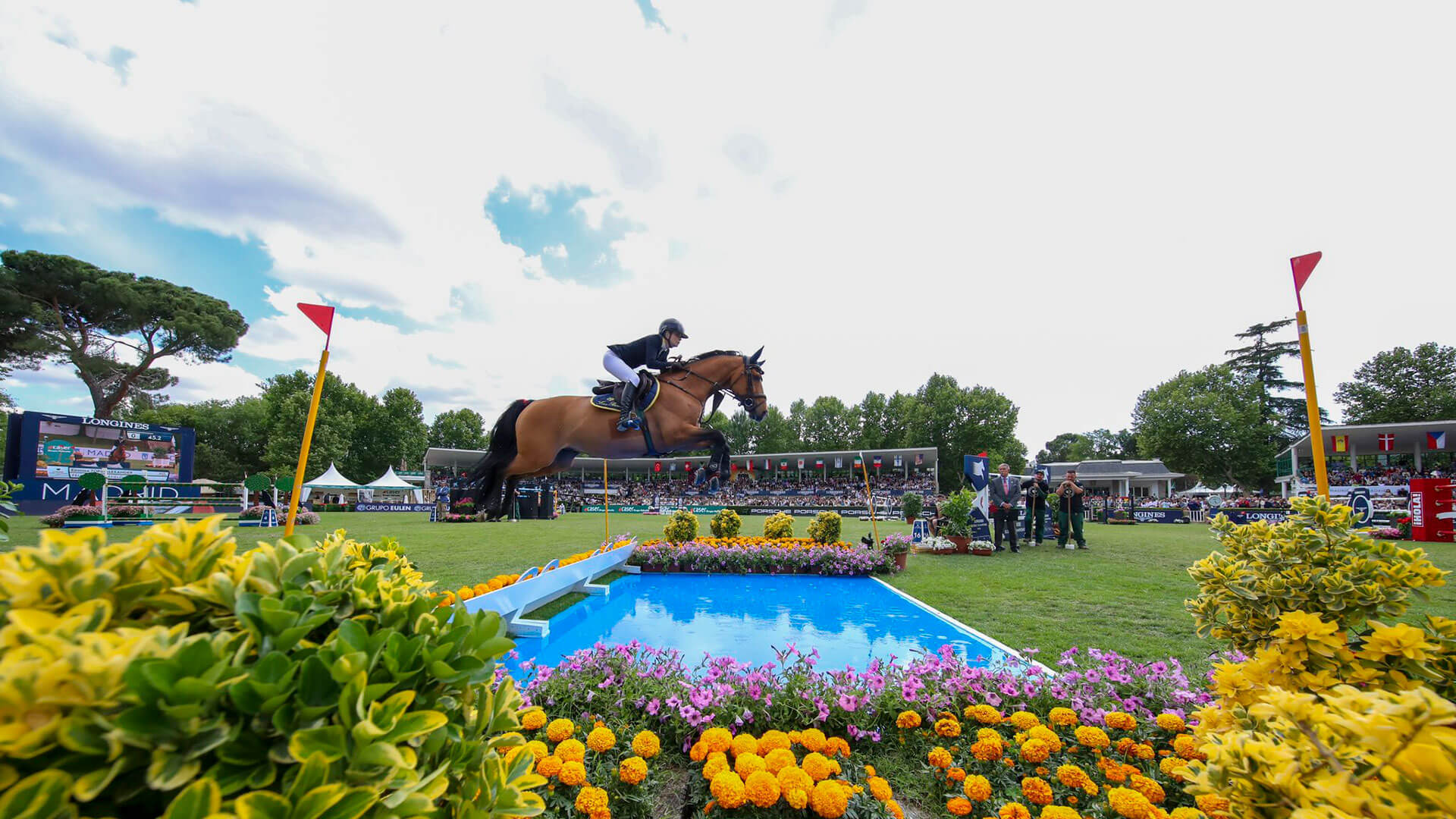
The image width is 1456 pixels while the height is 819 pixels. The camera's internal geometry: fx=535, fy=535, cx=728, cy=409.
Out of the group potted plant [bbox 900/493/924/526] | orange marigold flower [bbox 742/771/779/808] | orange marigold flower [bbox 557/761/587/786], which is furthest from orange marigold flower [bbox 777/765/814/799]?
potted plant [bbox 900/493/924/526]

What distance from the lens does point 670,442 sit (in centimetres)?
580

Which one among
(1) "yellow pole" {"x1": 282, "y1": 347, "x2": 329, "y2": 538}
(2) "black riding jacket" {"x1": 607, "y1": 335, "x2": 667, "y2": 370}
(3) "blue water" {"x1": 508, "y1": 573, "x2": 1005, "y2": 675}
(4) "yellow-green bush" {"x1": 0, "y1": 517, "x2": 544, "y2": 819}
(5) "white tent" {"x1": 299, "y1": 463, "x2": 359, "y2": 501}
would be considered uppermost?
(2) "black riding jacket" {"x1": 607, "y1": 335, "x2": 667, "y2": 370}

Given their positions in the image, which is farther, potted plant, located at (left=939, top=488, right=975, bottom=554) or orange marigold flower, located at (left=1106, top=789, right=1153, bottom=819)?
potted plant, located at (left=939, top=488, right=975, bottom=554)

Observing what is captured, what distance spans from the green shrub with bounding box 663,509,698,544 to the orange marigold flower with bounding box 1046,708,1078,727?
26.8 feet

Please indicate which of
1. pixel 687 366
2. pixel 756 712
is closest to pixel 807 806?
pixel 756 712

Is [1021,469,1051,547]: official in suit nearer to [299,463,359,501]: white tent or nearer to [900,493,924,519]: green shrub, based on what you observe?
[900,493,924,519]: green shrub

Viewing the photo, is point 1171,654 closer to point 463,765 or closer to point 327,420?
point 463,765

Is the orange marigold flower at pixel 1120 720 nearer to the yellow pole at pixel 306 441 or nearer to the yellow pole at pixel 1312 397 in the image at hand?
the yellow pole at pixel 1312 397

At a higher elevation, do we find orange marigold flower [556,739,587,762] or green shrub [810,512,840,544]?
orange marigold flower [556,739,587,762]

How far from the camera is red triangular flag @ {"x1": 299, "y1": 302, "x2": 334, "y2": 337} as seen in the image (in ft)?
10.9

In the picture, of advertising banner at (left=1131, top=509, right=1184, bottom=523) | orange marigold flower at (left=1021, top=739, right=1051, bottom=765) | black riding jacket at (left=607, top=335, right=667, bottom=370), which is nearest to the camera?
orange marigold flower at (left=1021, top=739, right=1051, bottom=765)

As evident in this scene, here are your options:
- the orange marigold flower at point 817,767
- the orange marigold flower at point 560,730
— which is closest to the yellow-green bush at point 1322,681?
the orange marigold flower at point 817,767

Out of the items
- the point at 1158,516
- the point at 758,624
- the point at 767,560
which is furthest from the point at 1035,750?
the point at 1158,516

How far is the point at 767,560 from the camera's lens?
8.88 meters
